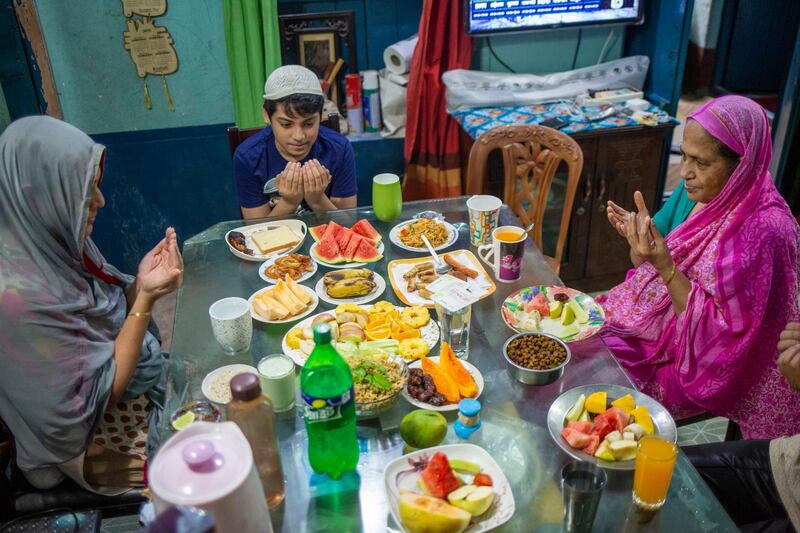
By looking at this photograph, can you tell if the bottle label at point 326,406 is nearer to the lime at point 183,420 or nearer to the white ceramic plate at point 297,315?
the lime at point 183,420

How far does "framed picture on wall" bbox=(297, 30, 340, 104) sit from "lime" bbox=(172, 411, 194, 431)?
2.48m

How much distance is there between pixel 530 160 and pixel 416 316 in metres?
1.14

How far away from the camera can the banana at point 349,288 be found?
1.89m

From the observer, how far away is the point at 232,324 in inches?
64.6

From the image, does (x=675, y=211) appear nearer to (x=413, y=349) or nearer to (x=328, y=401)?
(x=413, y=349)

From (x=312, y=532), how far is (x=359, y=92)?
2.77m

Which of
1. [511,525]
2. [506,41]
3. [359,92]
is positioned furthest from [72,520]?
[506,41]

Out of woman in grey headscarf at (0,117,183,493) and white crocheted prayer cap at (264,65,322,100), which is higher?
white crocheted prayer cap at (264,65,322,100)

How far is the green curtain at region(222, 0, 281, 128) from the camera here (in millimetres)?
3199

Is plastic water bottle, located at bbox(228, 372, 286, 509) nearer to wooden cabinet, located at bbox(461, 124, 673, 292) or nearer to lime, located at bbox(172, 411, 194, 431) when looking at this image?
lime, located at bbox(172, 411, 194, 431)

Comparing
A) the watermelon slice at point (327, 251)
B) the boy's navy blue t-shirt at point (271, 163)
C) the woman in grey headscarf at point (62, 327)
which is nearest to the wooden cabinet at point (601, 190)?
the boy's navy blue t-shirt at point (271, 163)

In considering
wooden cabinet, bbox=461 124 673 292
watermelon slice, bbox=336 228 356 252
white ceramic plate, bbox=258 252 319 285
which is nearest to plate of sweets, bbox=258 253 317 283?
white ceramic plate, bbox=258 252 319 285

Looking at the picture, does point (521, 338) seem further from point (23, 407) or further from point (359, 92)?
point (359, 92)

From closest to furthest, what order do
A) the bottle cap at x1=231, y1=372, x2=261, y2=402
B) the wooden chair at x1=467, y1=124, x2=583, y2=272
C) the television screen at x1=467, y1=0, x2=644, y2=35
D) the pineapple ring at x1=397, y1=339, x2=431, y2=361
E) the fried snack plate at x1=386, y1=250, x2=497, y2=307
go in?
the bottle cap at x1=231, y1=372, x2=261, y2=402
the pineapple ring at x1=397, y1=339, x2=431, y2=361
the fried snack plate at x1=386, y1=250, x2=497, y2=307
the wooden chair at x1=467, y1=124, x2=583, y2=272
the television screen at x1=467, y1=0, x2=644, y2=35
